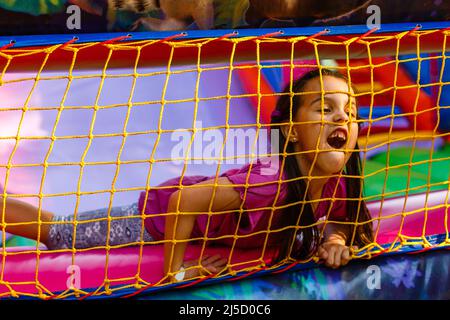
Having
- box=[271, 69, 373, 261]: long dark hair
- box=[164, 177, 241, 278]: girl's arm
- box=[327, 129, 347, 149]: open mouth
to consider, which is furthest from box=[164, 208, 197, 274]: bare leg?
box=[327, 129, 347, 149]: open mouth

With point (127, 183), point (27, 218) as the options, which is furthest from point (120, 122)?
point (27, 218)

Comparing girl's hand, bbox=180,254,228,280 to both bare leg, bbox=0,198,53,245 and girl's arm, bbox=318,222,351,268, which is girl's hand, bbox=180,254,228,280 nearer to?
girl's arm, bbox=318,222,351,268

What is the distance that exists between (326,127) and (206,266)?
34 centimetres

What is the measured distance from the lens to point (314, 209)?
161 cm

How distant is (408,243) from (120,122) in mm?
669

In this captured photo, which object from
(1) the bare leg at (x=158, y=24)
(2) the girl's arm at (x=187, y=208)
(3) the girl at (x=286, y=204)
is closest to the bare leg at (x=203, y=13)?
(1) the bare leg at (x=158, y=24)

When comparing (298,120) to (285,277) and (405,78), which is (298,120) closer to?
(285,277)

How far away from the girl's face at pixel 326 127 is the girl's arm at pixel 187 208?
0.16 metres

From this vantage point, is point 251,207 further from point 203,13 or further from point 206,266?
point 203,13

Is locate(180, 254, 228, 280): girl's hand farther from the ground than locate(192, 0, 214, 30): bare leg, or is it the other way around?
locate(192, 0, 214, 30): bare leg

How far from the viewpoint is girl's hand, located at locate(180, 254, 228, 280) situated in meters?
1.51

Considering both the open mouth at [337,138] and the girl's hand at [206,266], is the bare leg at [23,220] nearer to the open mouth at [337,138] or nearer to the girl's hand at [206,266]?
the girl's hand at [206,266]

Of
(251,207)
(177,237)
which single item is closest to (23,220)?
(177,237)

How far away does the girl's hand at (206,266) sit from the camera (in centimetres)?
151
